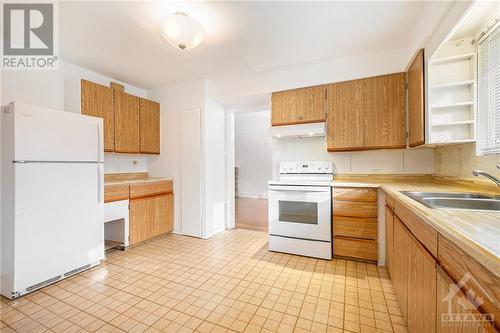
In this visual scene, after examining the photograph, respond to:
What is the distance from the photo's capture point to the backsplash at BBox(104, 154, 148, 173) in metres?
3.16

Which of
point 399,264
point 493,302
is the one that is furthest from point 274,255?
point 493,302

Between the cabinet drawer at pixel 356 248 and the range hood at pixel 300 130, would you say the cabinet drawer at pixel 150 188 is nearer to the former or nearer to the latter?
the range hood at pixel 300 130

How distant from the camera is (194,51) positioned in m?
2.51

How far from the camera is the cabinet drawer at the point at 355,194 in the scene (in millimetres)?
2333

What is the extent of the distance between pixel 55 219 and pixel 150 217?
3.87 feet

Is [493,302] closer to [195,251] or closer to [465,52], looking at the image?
[465,52]

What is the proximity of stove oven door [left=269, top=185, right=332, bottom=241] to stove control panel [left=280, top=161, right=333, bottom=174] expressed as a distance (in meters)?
0.46

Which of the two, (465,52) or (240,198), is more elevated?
(465,52)

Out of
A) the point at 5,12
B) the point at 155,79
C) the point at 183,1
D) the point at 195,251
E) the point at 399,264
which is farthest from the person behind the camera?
the point at 155,79

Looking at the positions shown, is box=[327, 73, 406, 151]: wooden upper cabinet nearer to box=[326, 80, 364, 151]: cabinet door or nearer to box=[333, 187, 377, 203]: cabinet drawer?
box=[326, 80, 364, 151]: cabinet door

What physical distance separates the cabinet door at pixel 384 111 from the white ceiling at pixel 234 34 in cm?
39

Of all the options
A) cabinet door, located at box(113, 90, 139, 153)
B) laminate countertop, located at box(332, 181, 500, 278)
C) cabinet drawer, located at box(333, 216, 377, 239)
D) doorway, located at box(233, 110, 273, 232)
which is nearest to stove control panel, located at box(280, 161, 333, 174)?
cabinet drawer, located at box(333, 216, 377, 239)

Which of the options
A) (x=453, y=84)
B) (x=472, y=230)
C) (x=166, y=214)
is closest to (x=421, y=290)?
(x=472, y=230)

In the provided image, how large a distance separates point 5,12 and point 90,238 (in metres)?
2.12
